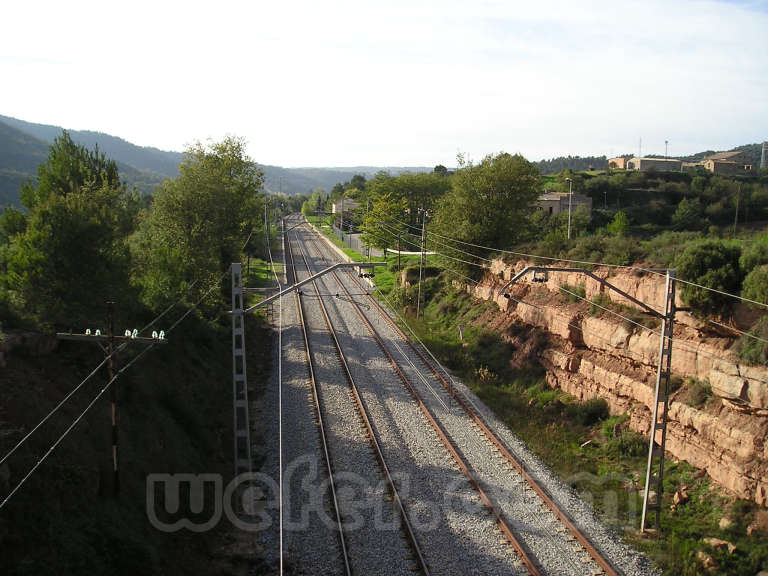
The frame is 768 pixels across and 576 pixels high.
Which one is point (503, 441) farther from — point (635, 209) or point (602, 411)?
point (635, 209)

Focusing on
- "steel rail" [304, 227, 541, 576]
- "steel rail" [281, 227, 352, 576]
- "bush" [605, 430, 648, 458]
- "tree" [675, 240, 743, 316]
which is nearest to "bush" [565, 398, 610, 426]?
"bush" [605, 430, 648, 458]

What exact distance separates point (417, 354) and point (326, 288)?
1894 centimetres

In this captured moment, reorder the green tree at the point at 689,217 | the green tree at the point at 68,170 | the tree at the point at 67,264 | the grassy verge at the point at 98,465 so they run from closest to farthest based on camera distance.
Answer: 1. the grassy verge at the point at 98,465
2. the tree at the point at 67,264
3. the green tree at the point at 68,170
4. the green tree at the point at 689,217

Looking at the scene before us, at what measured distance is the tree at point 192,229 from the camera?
943 inches

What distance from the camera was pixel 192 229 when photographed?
96.8 ft

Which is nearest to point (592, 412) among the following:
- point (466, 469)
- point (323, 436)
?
point (466, 469)

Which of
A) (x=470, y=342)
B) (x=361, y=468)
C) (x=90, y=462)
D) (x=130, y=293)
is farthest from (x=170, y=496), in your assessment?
(x=470, y=342)

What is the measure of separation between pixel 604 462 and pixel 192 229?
22.7 meters

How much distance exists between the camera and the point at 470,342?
29766 mm

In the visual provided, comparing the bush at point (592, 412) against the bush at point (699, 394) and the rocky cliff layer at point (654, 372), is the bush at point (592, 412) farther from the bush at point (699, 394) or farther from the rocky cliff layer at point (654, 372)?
the bush at point (699, 394)

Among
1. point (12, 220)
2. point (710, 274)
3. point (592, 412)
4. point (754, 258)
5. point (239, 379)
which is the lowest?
point (592, 412)

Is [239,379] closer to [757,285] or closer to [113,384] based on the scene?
[113,384]

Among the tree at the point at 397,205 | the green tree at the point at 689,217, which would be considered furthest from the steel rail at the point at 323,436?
the green tree at the point at 689,217

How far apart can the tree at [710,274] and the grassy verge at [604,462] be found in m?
4.55
